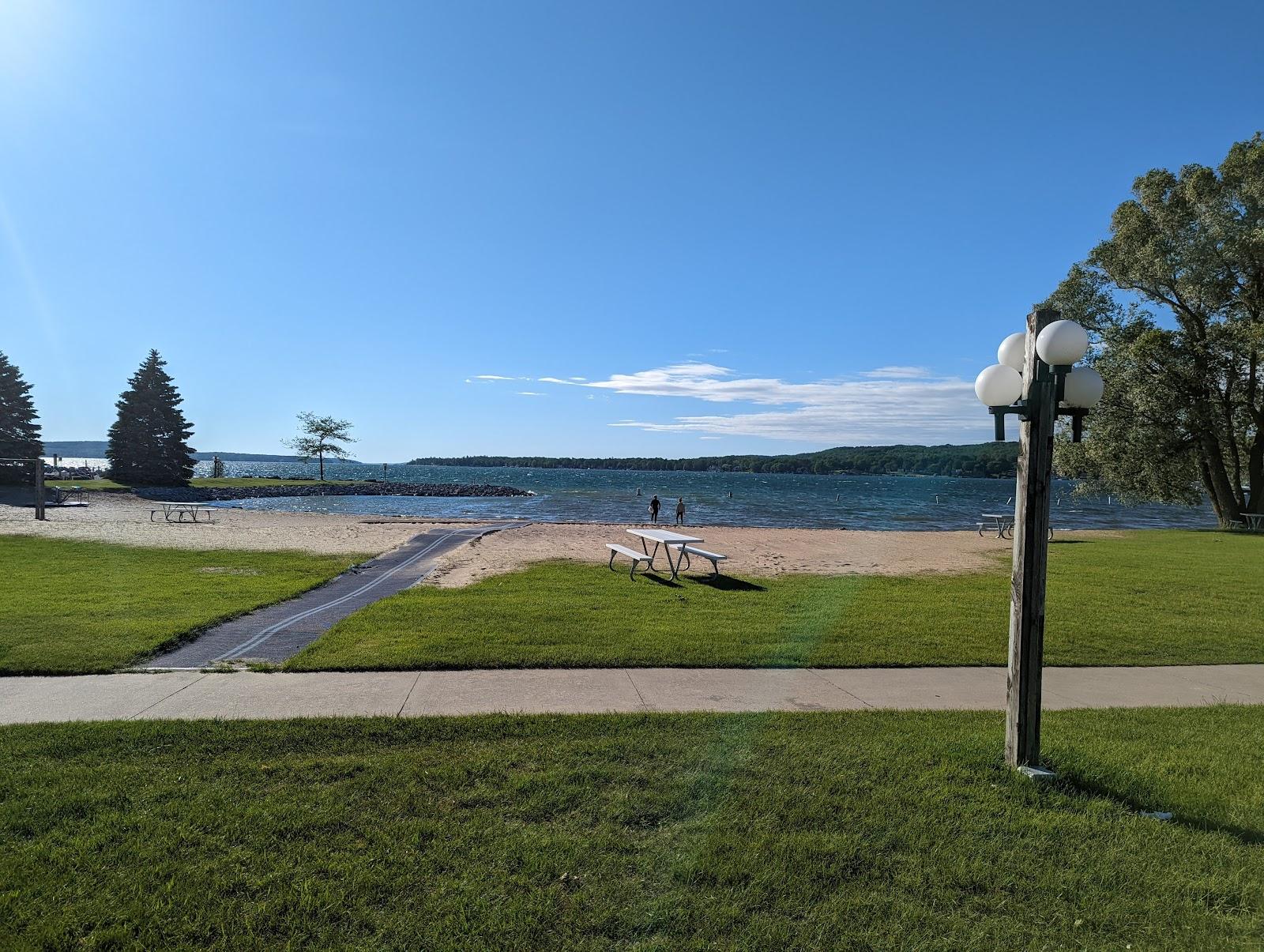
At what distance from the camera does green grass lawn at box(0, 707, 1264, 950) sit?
9.99 feet

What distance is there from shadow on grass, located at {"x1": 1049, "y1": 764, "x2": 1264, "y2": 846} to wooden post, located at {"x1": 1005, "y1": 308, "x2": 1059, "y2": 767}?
224 millimetres

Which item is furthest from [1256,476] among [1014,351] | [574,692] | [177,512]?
[177,512]

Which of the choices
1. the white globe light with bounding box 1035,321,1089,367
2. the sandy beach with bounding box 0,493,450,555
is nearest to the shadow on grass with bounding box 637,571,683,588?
the sandy beach with bounding box 0,493,450,555

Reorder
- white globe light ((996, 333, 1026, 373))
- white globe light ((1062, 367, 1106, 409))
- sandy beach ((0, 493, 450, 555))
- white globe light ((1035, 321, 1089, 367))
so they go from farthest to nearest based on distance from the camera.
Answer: sandy beach ((0, 493, 450, 555)), white globe light ((996, 333, 1026, 373)), white globe light ((1062, 367, 1106, 409)), white globe light ((1035, 321, 1089, 367))

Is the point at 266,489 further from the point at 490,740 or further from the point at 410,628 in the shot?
the point at 490,740

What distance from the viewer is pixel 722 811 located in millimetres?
4020

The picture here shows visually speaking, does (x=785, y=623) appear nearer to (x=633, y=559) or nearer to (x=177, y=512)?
(x=633, y=559)

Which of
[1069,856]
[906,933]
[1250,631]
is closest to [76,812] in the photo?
[906,933]

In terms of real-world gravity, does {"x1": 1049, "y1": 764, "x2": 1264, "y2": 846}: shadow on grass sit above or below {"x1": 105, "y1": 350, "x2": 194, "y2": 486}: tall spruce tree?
below

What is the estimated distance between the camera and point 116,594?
10648mm

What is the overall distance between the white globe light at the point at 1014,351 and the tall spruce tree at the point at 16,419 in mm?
60305

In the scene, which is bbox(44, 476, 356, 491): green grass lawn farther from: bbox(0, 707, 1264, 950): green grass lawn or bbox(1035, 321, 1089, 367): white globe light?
bbox(1035, 321, 1089, 367): white globe light

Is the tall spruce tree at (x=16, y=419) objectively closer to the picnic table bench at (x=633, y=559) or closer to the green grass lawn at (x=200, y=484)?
the green grass lawn at (x=200, y=484)

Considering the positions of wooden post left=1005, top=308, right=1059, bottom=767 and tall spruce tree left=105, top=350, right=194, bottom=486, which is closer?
wooden post left=1005, top=308, right=1059, bottom=767
